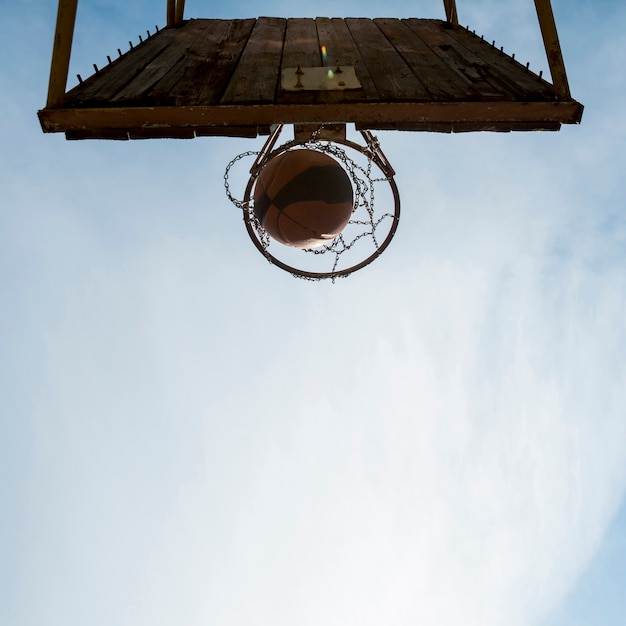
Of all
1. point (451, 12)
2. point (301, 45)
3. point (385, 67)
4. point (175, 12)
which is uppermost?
point (451, 12)

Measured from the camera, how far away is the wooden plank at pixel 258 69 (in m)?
2.88

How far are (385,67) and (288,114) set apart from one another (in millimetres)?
1124

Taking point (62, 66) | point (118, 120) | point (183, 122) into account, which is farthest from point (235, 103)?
point (62, 66)

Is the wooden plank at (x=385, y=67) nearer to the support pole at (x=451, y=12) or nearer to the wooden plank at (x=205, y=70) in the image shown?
the support pole at (x=451, y=12)

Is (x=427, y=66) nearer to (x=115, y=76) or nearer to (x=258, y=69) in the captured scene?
(x=258, y=69)

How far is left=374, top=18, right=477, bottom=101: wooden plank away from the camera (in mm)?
2895

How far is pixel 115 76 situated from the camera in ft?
10.9

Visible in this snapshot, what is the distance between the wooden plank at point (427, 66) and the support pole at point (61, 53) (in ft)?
6.16

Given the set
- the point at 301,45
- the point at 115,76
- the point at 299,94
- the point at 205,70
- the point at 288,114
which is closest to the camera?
the point at 288,114

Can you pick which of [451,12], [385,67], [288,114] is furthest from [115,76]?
[451,12]

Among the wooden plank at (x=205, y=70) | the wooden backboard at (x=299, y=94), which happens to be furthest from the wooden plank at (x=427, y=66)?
the wooden plank at (x=205, y=70)

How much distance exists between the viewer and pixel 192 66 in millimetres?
3514

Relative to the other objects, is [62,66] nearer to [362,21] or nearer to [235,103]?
[235,103]

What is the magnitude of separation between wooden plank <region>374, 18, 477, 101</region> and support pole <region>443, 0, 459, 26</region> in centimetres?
42
